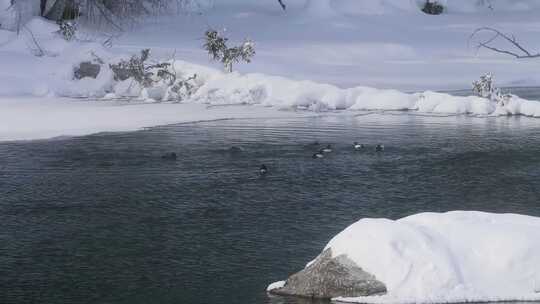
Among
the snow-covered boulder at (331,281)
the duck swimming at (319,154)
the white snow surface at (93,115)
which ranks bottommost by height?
the snow-covered boulder at (331,281)

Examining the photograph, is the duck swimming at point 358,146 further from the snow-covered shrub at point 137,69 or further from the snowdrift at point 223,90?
the snow-covered shrub at point 137,69

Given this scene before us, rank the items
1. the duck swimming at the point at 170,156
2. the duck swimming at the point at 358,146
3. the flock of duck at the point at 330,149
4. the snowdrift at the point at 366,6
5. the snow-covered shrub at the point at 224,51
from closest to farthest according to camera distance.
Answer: the duck swimming at the point at 170,156
the flock of duck at the point at 330,149
the duck swimming at the point at 358,146
the snow-covered shrub at the point at 224,51
the snowdrift at the point at 366,6

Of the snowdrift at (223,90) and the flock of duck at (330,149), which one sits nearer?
the flock of duck at (330,149)

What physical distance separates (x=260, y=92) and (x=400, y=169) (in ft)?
54.7

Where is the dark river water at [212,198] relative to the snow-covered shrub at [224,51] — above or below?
below

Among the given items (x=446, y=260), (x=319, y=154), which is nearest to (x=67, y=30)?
(x=319, y=154)

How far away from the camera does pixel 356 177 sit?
53.9ft

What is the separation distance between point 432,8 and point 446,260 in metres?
54.1

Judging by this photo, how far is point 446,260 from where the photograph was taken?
8.65 metres

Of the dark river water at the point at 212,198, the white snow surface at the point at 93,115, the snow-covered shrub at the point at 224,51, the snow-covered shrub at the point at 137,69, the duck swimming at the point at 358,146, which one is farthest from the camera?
the snow-covered shrub at the point at 224,51

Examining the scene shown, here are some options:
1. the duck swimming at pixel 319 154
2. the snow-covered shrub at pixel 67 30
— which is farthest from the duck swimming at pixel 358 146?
the snow-covered shrub at pixel 67 30

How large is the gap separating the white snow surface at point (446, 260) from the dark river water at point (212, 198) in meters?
1.11

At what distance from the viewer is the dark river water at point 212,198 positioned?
32.1ft

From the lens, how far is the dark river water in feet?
32.1
